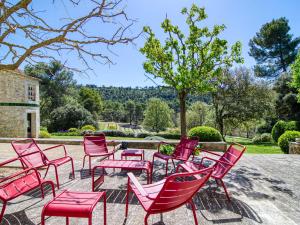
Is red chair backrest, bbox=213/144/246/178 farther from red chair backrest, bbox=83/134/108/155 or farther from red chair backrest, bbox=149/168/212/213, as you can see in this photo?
red chair backrest, bbox=83/134/108/155

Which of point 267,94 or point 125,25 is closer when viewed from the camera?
point 125,25

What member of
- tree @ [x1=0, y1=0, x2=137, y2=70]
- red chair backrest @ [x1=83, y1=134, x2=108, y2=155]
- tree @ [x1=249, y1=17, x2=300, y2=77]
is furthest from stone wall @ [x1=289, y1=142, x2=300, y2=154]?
tree @ [x1=249, y1=17, x2=300, y2=77]

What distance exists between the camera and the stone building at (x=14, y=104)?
690 inches

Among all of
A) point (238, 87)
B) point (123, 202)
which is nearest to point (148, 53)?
point (123, 202)

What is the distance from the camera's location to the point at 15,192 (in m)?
3.16

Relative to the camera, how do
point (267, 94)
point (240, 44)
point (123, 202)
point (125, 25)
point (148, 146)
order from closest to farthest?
point (123, 202)
point (125, 25)
point (240, 44)
point (148, 146)
point (267, 94)

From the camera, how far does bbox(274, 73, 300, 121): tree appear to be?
21.7 metres

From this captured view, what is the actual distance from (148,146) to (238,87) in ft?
49.8

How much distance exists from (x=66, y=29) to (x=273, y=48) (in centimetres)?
3015

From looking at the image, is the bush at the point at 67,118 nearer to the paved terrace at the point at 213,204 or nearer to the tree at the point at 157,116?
the tree at the point at 157,116

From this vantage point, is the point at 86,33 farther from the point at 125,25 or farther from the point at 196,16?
the point at 196,16

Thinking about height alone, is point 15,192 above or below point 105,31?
below

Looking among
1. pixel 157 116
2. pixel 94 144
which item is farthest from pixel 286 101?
pixel 157 116

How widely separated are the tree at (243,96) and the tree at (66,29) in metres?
18.3
